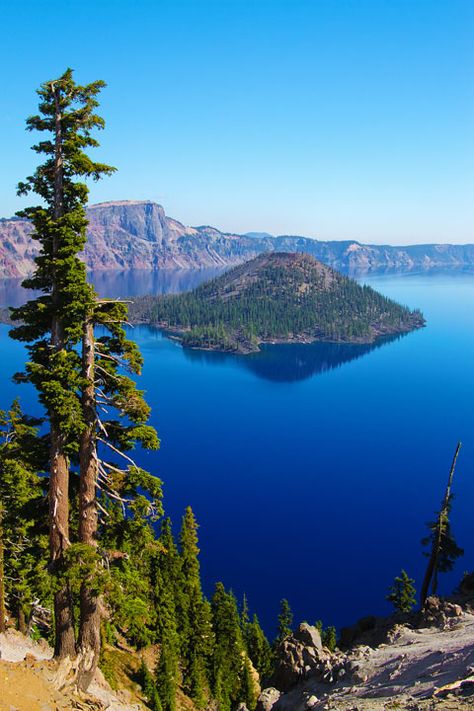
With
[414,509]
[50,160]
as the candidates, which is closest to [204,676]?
[50,160]

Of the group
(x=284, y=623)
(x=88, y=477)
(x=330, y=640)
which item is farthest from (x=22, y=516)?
(x=284, y=623)

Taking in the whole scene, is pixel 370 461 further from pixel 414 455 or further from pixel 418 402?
pixel 418 402

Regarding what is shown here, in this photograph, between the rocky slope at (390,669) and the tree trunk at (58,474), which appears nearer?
the rocky slope at (390,669)

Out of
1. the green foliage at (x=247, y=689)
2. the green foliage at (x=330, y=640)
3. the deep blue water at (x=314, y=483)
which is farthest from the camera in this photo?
the deep blue water at (x=314, y=483)

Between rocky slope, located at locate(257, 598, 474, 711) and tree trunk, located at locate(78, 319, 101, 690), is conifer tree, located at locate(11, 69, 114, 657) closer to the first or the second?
tree trunk, located at locate(78, 319, 101, 690)

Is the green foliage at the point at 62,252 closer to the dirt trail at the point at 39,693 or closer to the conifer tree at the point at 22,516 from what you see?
the conifer tree at the point at 22,516

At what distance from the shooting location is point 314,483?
118688mm

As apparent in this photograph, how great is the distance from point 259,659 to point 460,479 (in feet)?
253

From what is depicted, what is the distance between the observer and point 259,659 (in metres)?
61.2

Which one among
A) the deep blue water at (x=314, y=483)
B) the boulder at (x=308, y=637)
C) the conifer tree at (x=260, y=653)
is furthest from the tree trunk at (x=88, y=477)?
the deep blue water at (x=314, y=483)

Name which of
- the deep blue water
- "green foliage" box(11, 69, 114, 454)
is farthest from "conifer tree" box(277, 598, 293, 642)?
"green foliage" box(11, 69, 114, 454)

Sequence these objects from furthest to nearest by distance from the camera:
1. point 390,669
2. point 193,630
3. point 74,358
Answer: point 193,630, point 390,669, point 74,358

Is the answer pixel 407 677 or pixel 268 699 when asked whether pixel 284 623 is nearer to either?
pixel 268 699

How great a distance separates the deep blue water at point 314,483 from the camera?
281 ft
